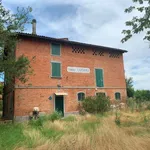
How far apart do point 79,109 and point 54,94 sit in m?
3.20

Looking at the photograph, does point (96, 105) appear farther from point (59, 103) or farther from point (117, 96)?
point (117, 96)

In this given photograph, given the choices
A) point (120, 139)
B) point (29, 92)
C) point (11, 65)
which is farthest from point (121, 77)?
point (120, 139)

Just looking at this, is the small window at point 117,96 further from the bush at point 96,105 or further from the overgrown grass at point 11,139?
the overgrown grass at point 11,139

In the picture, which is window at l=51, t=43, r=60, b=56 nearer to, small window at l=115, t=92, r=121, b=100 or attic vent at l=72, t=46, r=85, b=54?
attic vent at l=72, t=46, r=85, b=54

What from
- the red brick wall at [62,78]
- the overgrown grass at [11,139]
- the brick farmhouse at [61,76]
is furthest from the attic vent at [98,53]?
the overgrown grass at [11,139]

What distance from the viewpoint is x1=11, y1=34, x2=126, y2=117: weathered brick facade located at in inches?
701

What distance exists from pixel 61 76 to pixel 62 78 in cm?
23

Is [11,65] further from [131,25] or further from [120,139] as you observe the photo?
[120,139]

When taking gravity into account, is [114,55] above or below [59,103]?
above

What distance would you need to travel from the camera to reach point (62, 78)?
65.4ft

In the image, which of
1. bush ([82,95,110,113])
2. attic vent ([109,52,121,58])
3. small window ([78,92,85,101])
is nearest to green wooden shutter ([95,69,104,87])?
small window ([78,92,85,101])

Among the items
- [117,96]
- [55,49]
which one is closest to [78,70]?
[55,49]

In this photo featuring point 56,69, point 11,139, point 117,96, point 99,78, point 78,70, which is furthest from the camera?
point 117,96

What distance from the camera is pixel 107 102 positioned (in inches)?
760
